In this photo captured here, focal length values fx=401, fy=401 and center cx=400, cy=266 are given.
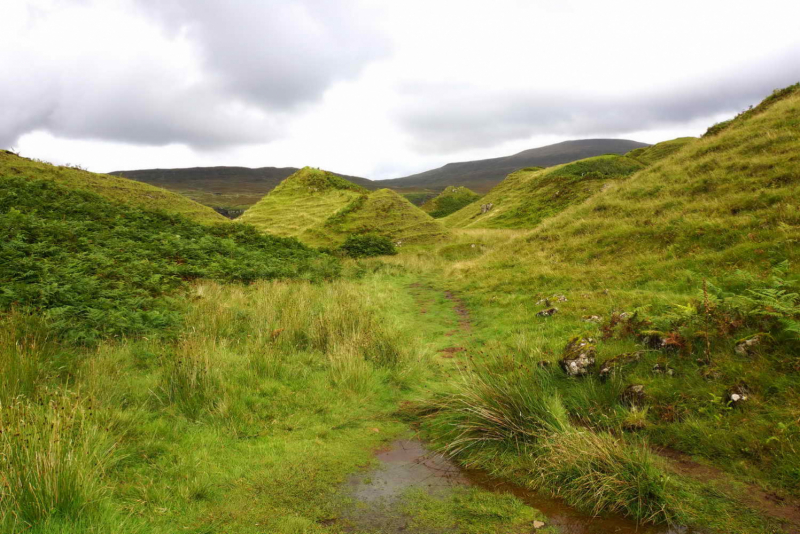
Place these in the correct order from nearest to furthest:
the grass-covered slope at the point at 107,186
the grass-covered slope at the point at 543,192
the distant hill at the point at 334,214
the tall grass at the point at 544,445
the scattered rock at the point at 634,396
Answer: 1. the tall grass at the point at 544,445
2. the scattered rock at the point at 634,396
3. the grass-covered slope at the point at 107,186
4. the distant hill at the point at 334,214
5. the grass-covered slope at the point at 543,192

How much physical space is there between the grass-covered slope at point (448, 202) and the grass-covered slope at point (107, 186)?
51489 millimetres

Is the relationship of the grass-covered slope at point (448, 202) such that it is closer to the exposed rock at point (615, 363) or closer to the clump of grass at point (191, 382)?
the exposed rock at point (615, 363)

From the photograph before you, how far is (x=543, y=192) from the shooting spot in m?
46.5

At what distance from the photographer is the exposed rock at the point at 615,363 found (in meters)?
5.98

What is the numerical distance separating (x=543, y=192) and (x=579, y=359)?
43.6 metres

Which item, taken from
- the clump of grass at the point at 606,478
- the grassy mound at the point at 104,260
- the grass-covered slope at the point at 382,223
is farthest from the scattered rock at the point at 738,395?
the grass-covered slope at the point at 382,223

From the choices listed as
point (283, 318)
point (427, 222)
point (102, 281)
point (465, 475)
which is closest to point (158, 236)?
point (102, 281)

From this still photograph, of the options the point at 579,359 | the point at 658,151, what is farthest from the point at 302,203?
the point at 658,151

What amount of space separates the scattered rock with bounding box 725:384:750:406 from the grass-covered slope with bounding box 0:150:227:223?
69.9ft

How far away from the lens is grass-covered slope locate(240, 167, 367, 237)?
35531mm

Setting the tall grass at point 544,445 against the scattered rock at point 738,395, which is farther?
the scattered rock at point 738,395

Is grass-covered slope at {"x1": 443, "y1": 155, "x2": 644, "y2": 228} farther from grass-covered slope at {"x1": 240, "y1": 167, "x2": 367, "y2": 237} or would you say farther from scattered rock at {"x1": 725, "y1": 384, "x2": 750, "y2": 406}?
scattered rock at {"x1": 725, "y1": 384, "x2": 750, "y2": 406}

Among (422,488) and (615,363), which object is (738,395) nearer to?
(615,363)

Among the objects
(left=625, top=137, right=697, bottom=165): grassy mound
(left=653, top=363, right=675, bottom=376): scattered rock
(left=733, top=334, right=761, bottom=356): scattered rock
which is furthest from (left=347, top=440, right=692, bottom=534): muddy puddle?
(left=625, top=137, right=697, bottom=165): grassy mound
